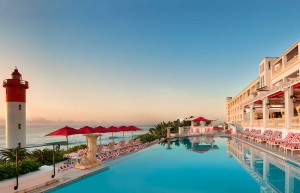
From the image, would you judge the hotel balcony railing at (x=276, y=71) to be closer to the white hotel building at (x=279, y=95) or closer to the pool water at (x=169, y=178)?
the white hotel building at (x=279, y=95)

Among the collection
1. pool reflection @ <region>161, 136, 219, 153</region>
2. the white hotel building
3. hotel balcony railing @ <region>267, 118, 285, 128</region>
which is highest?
the white hotel building

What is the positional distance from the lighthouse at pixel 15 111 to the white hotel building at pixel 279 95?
23836mm

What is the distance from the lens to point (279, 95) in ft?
73.2

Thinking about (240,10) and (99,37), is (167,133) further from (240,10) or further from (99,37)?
(240,10)

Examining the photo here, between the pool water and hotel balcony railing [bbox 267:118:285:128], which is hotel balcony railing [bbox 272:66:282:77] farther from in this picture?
the pool water

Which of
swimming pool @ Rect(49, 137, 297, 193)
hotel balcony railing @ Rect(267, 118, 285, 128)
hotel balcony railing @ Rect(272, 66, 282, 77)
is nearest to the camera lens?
swimming pool @ Rect(49, 137, 297, 193)

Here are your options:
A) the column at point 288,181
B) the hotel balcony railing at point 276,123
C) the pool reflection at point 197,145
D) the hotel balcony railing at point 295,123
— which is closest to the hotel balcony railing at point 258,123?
the hotel balcony railing at point 276,123

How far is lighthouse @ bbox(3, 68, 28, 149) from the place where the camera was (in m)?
22.3

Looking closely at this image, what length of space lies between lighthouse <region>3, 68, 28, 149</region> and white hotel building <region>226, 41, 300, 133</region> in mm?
23836

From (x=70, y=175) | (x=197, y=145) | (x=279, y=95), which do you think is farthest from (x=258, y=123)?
(x=70, y=175)

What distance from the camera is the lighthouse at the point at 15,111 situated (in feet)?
73.0

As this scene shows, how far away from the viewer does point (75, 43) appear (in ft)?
73.8

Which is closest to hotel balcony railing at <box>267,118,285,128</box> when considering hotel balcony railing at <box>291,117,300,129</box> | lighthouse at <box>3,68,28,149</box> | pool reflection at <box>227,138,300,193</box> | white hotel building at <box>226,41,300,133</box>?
white hotel building at <box>226,41,300,133</box>

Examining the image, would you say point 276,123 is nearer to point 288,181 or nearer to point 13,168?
point 288,181
